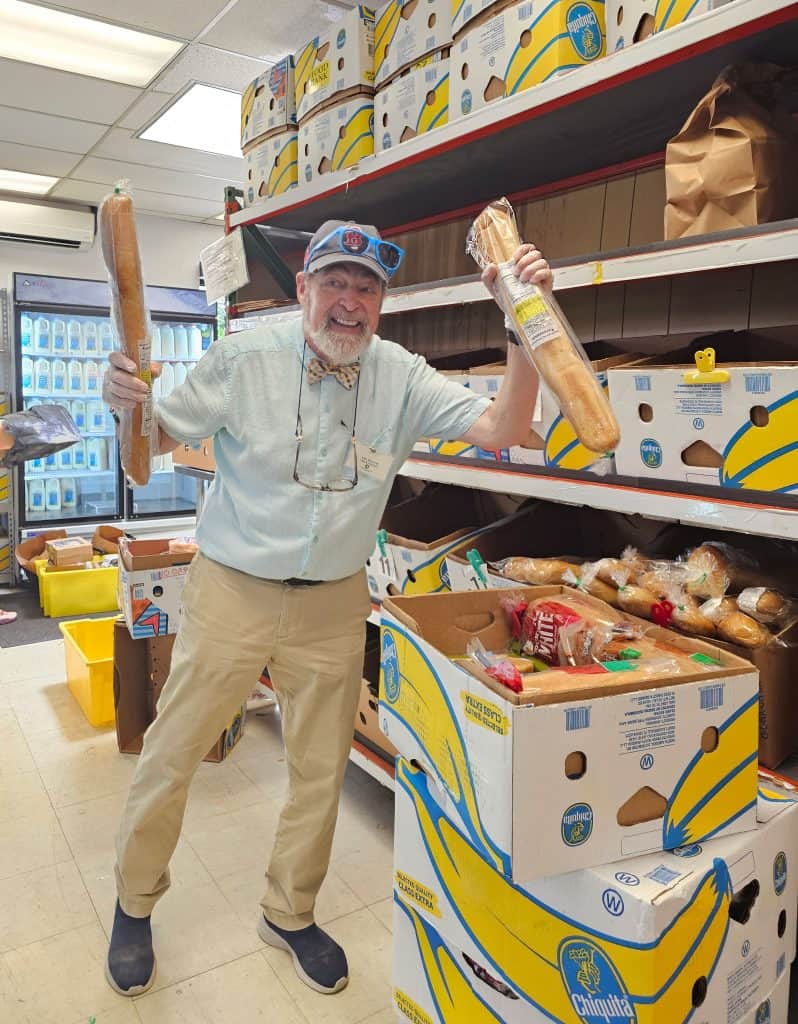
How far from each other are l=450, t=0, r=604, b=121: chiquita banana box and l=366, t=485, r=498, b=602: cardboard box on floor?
1183 millimetres

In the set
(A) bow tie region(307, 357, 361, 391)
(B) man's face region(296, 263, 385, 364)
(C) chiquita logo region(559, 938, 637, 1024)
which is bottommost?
(C) chiquita logo region(559, 938, 637, 1024)

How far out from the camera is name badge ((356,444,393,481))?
72.8 inches

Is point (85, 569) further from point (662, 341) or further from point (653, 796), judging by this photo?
point (653, 796)

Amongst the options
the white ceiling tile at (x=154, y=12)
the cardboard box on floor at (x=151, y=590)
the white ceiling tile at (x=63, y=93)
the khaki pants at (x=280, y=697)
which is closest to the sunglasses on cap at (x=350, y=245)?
the khaki pants at (x=280, y=697)

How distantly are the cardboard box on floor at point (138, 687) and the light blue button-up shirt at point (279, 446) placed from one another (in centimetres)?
140

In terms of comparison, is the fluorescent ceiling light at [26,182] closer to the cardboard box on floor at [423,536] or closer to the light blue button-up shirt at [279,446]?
the cardboard box on floor at [423,536]

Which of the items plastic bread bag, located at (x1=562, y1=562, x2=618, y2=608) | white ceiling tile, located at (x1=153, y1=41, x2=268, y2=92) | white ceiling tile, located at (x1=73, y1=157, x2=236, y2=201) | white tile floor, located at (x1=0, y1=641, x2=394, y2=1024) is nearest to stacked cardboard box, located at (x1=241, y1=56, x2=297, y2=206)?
white ceiling tile, located at (x1=153, y1=41, x2=268, y2=92)

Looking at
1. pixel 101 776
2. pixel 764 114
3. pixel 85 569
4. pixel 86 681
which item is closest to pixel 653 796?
pixel 764 114

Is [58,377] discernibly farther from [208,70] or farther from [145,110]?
[208,70]

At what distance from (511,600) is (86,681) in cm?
241

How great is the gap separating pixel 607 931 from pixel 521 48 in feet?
6.08

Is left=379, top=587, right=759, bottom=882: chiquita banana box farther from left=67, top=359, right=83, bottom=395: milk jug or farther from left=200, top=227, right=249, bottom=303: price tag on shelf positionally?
left=67, top=359, right=83, bottom=395: milk jug

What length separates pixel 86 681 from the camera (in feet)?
11.1

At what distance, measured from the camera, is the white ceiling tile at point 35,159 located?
16.2 ft
